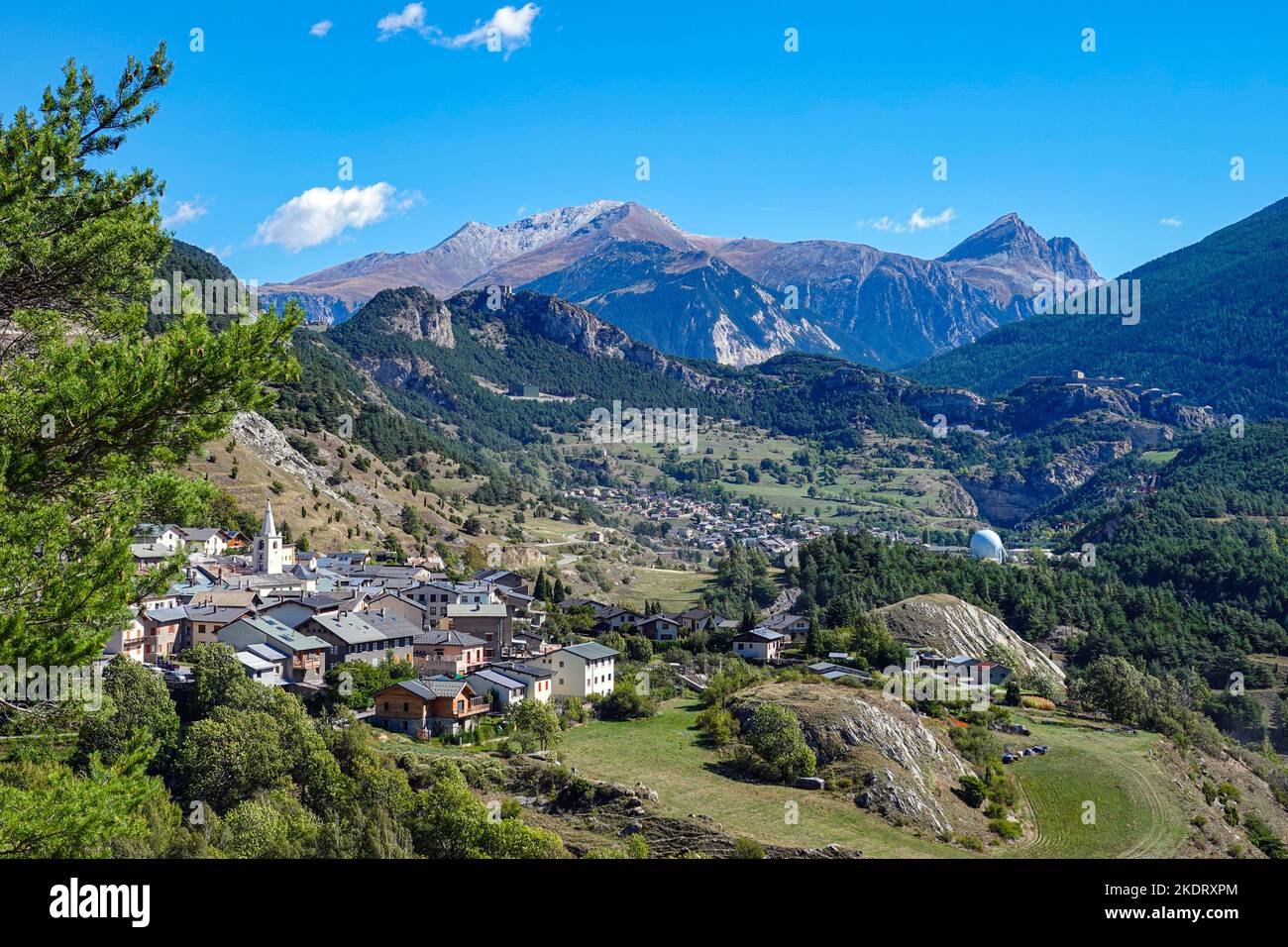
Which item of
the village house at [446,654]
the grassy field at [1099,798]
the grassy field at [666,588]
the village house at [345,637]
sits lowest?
the grassy field at [1099,798]

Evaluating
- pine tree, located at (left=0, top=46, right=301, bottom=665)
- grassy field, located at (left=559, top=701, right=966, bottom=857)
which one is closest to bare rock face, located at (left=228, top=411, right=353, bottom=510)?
grassy field, located at (left=559, top=701, right=966, bottom=857)

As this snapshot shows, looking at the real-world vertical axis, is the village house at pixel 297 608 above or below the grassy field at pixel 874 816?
above

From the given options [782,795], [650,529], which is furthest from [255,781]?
[650,529]

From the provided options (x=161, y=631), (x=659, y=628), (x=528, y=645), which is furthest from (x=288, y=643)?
(x=659, y=628)

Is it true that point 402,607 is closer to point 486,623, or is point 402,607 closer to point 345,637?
point 486,623

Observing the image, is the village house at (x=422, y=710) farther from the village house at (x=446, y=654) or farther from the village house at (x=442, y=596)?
the village house at (x=442, y=596)

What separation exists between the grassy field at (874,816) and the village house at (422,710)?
4.46 m

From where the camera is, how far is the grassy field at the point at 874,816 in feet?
110

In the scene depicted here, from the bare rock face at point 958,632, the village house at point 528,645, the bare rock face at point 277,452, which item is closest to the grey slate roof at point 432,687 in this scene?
the village house at point 528,645

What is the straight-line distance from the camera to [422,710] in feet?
139

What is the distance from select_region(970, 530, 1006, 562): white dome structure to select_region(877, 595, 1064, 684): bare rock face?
166ft

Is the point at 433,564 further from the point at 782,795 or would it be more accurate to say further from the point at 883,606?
the point at 782,795

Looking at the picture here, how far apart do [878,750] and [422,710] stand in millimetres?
18253

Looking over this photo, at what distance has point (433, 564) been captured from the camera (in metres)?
85.4
